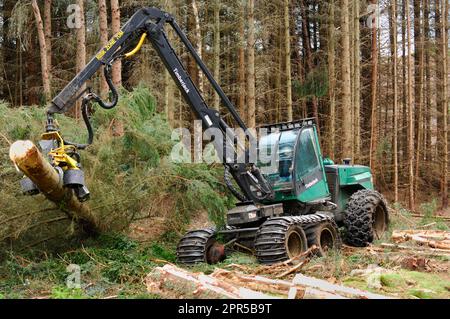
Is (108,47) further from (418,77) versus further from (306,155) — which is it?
(418,77)

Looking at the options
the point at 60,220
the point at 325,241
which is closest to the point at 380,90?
the point at 325,241

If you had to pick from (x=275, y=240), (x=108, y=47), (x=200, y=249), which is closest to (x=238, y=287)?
(x=275, y=240)

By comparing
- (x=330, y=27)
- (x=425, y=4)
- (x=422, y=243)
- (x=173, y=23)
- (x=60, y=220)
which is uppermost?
(x=425, y=4)

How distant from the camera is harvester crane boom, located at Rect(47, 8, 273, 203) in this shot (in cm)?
675

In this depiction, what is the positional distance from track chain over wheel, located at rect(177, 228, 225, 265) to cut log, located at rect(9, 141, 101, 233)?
1517mm

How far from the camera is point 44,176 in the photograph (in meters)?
5.70

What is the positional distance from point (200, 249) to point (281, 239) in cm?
125

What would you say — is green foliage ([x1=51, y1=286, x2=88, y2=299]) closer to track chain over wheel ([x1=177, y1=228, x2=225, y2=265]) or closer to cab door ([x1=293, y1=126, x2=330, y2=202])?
track chain over wheel ([x1=177, y1=228, x2=225, y2=265])

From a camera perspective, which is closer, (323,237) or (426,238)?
(323,237)

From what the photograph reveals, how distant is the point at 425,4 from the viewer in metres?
25.9

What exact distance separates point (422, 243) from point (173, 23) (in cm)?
585
